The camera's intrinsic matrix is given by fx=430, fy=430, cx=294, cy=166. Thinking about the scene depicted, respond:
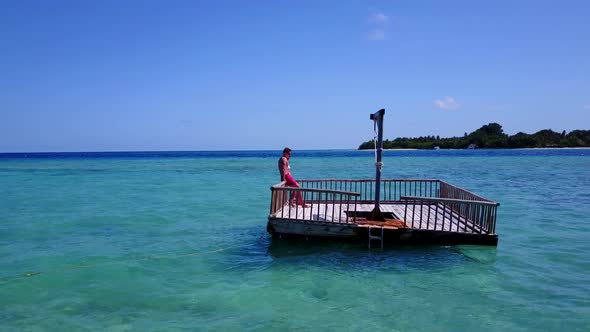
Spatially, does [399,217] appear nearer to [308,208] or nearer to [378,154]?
[378,154]

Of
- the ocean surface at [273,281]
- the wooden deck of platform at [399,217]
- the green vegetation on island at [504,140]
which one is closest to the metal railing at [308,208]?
the wooden deck of platform at [399,217]

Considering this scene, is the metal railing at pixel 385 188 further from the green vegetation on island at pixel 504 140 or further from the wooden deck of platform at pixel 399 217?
the green vegetation on island at pixel 504 140

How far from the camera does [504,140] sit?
143875 mm

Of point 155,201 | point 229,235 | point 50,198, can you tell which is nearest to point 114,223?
point 229,235

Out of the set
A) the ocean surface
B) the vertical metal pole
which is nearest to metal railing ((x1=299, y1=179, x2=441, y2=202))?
the vertical metal pole

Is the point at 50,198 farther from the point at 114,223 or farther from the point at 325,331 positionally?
the point at 325,331

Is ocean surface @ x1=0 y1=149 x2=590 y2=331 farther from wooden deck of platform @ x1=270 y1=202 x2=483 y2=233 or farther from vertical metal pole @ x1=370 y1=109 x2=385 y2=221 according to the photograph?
vertical metal pole @ x1=370 y1=109 x2=385 y2=221

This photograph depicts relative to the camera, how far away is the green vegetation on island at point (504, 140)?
5458 inches

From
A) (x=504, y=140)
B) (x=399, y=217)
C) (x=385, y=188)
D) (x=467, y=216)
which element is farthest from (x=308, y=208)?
(x=504, y=140)

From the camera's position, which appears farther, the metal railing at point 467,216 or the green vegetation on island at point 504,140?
the green vegetation on island at point 504,140

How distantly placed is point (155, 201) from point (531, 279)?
703 inches

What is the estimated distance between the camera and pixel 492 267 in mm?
9539

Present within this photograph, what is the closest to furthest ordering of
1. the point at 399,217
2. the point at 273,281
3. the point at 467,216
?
the point at 273,281 < the point at 467,216 < the point at 399,217

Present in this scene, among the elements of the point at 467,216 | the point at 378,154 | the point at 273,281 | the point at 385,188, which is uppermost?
the point at 378,154
